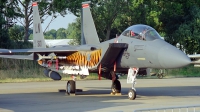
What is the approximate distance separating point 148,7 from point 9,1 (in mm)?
11484

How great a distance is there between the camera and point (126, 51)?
15258 millimetres

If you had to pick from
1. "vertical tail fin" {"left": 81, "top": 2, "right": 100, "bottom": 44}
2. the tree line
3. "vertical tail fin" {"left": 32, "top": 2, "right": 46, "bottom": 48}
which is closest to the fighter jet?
"vertical tail fin" {"left": 32, "top": 2, "right": 46, "bottom": 48}

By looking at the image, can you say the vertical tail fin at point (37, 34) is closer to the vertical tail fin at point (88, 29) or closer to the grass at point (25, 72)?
the vertical tail fin at point (88, 29)

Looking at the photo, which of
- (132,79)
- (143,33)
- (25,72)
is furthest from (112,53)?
(25,72)

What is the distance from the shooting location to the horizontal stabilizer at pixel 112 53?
1513 cm

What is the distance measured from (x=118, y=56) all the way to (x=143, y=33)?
1.25 m

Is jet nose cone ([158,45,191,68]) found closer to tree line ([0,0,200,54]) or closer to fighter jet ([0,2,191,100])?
fighter jet ([0,2,191,100])

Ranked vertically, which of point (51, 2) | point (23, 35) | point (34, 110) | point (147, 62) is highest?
point (51, 2)

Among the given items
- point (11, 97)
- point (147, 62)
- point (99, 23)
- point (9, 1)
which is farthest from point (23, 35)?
point (147, 62)

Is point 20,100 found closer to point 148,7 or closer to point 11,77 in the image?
point 11,77

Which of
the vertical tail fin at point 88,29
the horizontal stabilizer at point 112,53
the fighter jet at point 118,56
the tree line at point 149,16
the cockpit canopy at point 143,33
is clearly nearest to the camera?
the fighter jet at point 118,56

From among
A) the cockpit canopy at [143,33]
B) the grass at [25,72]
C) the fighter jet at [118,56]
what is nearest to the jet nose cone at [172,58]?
the fighter jet at [118,56]

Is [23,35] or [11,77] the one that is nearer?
[11,77]

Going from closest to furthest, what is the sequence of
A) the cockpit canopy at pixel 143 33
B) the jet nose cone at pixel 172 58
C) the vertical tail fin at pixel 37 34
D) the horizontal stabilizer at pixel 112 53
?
the jet nose cone at pixel 172 58 → the cockpit canopy at pixel 143 33 → the horizontal stabilizer at pixel 112 53 → the vertical tail fin at pixel 37 34
